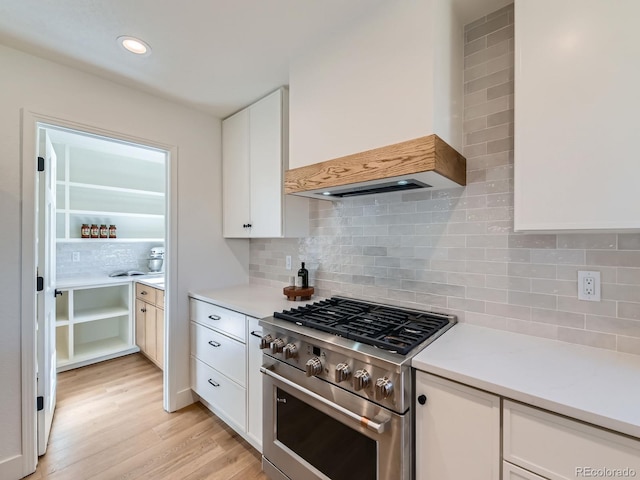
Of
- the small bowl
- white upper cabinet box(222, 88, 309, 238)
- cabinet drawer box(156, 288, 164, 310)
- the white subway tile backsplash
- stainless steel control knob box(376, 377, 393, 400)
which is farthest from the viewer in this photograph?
the small bowl

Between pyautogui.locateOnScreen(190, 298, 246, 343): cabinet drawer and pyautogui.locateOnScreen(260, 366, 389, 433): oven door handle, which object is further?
pyautogui.locateOnScreen(190, 298, 246, 343): cabinet drawer

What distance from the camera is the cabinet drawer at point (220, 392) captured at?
1.92 metres

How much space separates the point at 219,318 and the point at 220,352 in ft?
0.81

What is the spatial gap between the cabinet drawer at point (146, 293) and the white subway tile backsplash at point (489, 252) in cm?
221

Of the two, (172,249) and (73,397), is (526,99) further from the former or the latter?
(73,397)

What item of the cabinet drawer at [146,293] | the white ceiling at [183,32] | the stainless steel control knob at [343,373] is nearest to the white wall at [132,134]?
the white ceiling at [183,32]

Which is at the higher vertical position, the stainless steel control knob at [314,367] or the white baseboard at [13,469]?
the stainless steel control knob at [314,367]

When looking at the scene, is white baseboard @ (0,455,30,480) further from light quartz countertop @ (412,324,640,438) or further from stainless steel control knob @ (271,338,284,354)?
light quartz countertop @ (412,324,640,438)

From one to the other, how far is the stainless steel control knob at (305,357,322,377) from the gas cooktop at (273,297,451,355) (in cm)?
15

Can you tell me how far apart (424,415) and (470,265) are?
0.79m

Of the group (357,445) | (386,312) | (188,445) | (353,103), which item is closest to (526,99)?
(353,103)

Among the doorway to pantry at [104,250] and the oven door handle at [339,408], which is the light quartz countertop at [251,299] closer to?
the oven door handle at [339,408]

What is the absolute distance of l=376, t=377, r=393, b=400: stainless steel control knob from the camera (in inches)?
42.6

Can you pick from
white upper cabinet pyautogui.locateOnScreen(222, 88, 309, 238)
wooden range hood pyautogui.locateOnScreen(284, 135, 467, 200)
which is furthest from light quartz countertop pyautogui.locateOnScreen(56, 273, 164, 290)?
wooden range hood pyautogui.locateOnScreen(284, 135, 467, 200)
